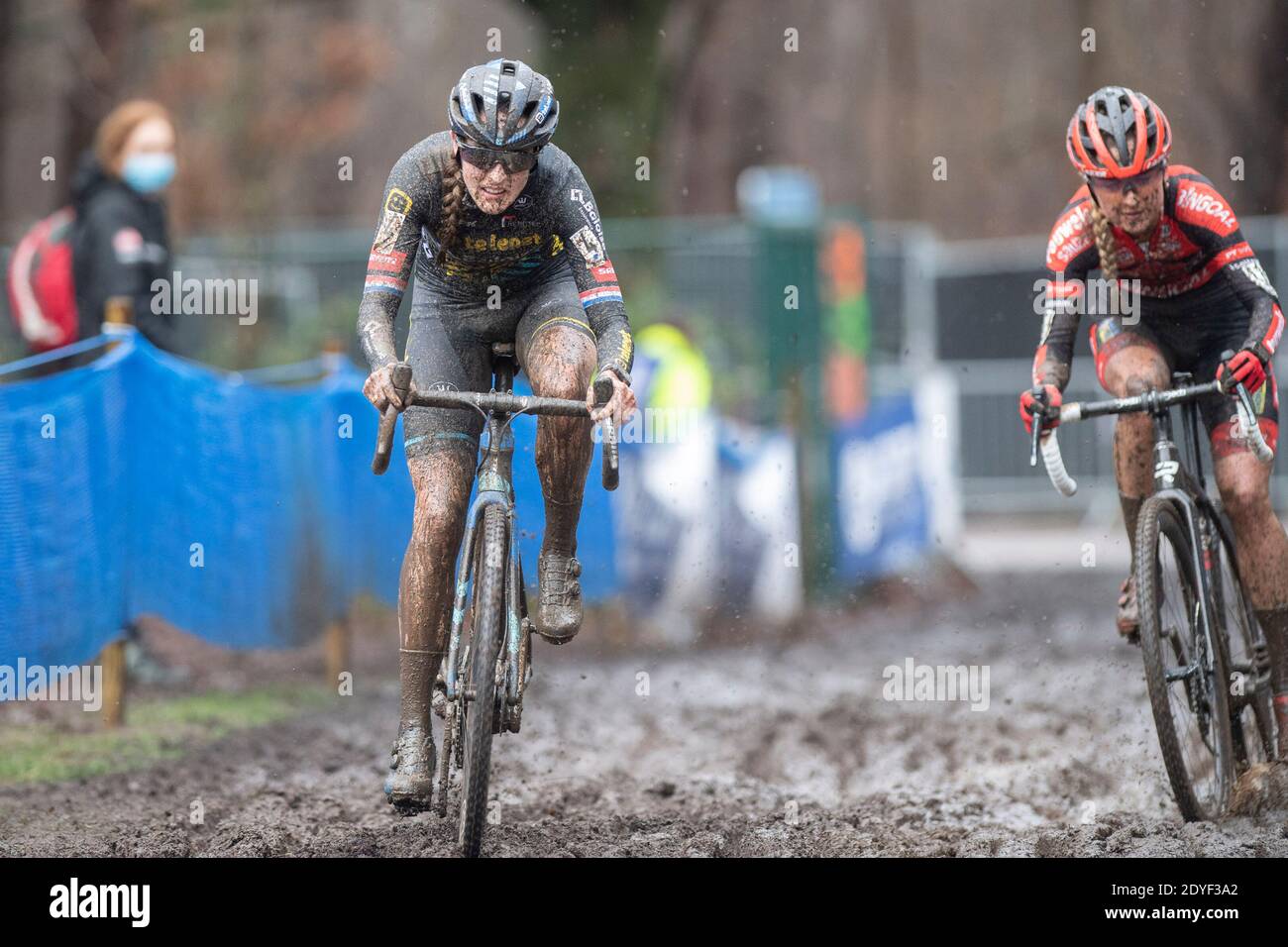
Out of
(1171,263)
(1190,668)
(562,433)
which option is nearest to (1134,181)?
(1171,263)

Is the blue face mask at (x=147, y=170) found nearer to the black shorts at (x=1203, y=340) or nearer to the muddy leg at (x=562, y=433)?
the muddy leg at (x=562, y=433)

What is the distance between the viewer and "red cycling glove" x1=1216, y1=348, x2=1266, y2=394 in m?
5.60

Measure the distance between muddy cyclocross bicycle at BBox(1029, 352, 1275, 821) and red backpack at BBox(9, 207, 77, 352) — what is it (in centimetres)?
548

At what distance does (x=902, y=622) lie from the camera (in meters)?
13.3

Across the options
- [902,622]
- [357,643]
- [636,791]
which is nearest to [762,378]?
[902,622]

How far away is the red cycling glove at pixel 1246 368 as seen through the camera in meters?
5.60

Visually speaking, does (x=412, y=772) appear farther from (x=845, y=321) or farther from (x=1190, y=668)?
(x=845, y=321)

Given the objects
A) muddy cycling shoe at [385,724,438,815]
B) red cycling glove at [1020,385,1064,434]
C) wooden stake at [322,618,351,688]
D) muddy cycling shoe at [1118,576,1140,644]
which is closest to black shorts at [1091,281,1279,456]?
red cycling glove at [1020,385,1064,434]

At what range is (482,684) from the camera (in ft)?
16.1

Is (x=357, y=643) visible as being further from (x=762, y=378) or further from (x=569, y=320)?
(x=569, y=320)

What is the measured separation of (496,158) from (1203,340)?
2.78 metres

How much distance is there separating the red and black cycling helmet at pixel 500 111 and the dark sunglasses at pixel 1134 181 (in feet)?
6.43
